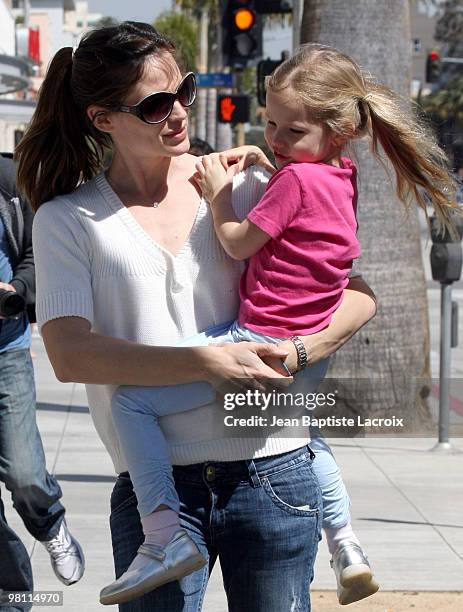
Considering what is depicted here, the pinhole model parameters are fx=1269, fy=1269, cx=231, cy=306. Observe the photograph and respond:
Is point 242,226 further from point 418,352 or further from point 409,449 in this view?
point 418,352

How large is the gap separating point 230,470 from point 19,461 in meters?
2.11

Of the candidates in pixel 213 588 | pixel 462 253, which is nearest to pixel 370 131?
pixel 213 588

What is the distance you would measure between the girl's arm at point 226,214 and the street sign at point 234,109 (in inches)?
612

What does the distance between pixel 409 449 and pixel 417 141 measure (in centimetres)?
580

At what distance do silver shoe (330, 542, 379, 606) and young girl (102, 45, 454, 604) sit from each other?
680 millimetres

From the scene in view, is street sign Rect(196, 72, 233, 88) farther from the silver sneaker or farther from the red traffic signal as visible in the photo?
the silver sneaker

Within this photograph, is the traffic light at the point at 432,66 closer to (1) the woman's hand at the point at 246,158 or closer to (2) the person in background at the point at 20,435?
(2) the person in background at the point at 20,435

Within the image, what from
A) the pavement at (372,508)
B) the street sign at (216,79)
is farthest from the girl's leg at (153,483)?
the street sign at (216,79)

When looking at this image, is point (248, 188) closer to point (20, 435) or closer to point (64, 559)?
point (20, 435)

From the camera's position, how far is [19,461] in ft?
15.4

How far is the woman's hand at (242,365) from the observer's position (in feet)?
8.70

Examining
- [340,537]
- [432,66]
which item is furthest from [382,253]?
[432,66]

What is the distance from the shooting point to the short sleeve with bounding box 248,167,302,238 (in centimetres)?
278

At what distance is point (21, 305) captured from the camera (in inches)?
180
